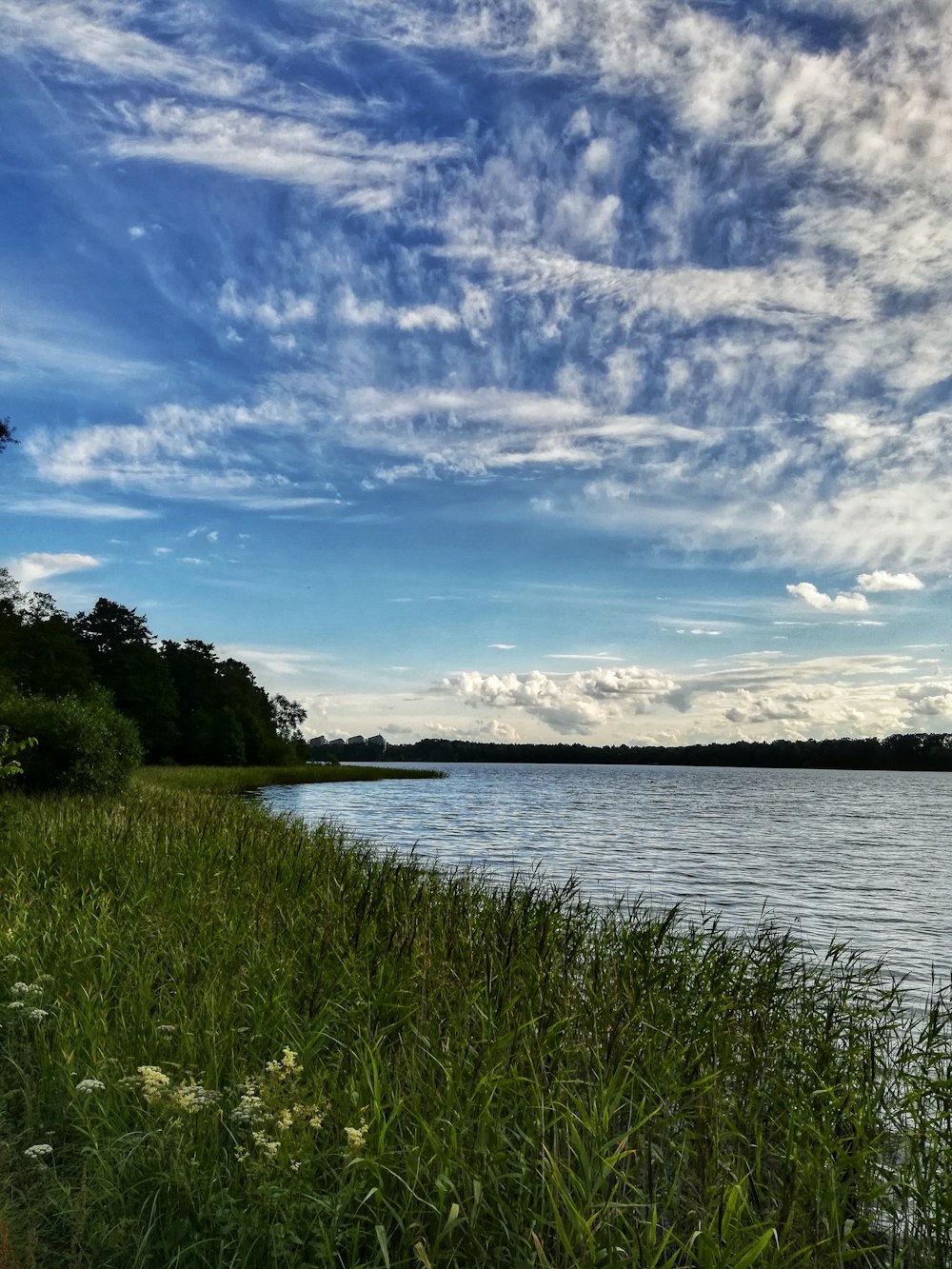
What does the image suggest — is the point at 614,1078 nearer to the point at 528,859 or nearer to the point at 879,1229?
the point at 879,1229

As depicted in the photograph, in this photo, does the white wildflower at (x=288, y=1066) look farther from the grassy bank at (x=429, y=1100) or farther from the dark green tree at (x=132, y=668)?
the dark green tree at (x=132, y=668)

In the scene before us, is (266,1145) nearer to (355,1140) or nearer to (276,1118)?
(276,1118)

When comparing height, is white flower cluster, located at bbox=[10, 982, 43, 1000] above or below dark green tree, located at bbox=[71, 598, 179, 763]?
below

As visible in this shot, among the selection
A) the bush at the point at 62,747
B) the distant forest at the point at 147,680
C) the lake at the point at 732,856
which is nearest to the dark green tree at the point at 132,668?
the distant forest at the point at 147,680

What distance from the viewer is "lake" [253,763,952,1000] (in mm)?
14922

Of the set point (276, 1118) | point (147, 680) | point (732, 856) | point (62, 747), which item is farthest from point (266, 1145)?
point (147, 680)

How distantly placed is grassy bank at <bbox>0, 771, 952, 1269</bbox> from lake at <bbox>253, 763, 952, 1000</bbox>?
246 cm

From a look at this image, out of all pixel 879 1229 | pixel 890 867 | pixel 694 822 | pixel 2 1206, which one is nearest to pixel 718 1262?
pixel 879 1229

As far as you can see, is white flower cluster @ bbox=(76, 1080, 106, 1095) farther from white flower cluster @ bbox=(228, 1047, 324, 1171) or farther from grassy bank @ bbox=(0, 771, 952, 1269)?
white flower cluster @ bbox=(228, 1047, 324, 1171)

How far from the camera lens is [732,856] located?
25219mm

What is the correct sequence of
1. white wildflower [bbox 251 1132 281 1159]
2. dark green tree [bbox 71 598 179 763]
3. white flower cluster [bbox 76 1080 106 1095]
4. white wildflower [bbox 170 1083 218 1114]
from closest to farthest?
white wildflower [bbox 251 1132 281 1159], white wildflower [bbox 170 1083 218 1114], white flower cluster [bbox 76 1080 106 1095], dark green tree [bbox 71 598 179 763]

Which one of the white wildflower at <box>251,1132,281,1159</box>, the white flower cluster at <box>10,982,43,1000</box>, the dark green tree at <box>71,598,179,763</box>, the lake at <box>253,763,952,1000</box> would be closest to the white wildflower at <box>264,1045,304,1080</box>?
the white wildflower at <box>251,1132,281,1159</box>

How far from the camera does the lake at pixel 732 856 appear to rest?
49.0 feet

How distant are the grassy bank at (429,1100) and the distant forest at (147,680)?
989 inches
